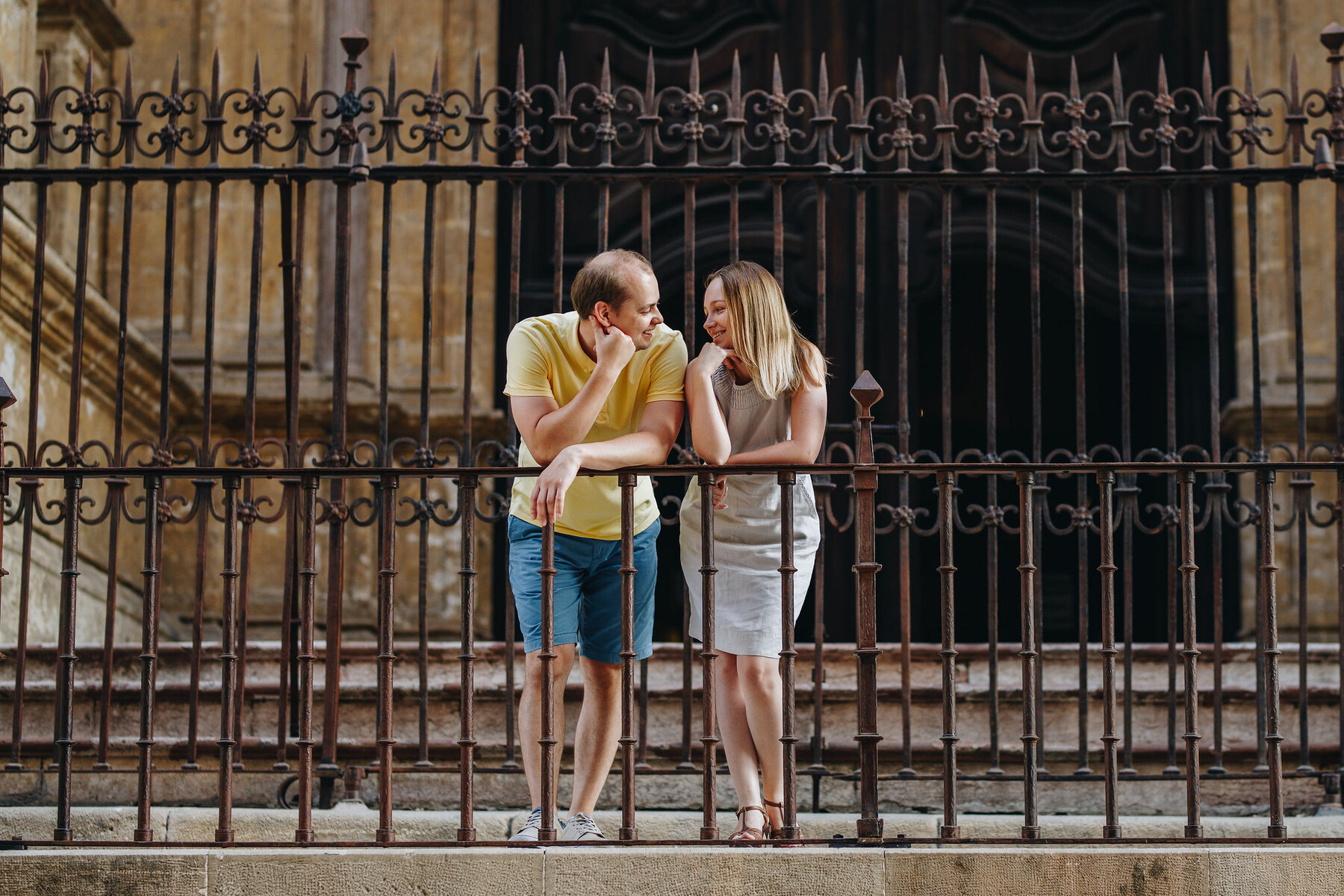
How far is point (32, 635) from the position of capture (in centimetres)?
692

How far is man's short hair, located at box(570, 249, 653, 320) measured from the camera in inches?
177

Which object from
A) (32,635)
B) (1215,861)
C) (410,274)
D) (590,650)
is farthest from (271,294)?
(1215,861)

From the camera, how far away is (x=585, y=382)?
470 centimetres

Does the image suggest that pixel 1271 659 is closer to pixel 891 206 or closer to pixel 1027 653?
pixel 1027 653

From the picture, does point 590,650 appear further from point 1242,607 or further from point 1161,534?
point 1161,534

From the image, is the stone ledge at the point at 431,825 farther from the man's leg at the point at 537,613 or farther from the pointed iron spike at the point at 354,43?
the pointed iron spike at the point at 354,43

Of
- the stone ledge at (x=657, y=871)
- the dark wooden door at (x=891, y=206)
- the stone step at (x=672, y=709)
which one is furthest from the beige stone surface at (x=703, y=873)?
the dark wooden door at (x=891, y=206)

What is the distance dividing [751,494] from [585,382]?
0.55m

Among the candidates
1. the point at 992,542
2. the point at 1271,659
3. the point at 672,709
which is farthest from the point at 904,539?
the point at 1271,659

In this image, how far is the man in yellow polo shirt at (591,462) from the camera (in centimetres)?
445

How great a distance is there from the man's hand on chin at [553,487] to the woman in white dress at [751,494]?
39 cm

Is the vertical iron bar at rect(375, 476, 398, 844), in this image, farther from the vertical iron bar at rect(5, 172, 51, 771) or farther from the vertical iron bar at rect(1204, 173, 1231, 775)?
the vertical iron bar at rect(1204, 173, 1231, 775)

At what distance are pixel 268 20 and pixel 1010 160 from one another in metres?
3.96

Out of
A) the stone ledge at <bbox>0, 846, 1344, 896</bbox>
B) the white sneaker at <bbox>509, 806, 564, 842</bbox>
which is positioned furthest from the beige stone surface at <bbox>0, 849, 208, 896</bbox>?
the white sneaker at <bbox>509, 806, 564, 842</bbox>
